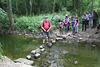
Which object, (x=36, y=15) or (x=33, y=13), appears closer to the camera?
(x=36, y=15)

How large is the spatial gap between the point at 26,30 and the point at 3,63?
9665 millimetres

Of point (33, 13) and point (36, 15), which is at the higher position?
point (33, 13)

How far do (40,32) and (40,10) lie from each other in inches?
610

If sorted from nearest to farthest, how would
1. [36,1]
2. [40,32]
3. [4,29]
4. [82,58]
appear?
1. [82,58]
2. [40,32]
3. [4,29]
4. [36,1]

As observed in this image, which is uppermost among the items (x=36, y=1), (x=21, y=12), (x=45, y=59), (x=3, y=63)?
(x=36, y=1)

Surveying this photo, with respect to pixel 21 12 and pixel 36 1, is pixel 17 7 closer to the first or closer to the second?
pixel 21 12

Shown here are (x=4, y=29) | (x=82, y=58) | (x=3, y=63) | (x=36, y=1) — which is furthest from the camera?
(x=36, y=1)

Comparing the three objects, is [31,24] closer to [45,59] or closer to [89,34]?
[89,34]

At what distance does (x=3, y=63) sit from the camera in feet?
15.3

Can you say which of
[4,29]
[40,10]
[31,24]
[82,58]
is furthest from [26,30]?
[40,10]

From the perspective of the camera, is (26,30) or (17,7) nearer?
(26,30)

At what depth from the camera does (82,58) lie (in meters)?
6.73

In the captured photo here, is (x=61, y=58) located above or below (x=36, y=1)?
below

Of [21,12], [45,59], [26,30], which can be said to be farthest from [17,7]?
[45,59]
